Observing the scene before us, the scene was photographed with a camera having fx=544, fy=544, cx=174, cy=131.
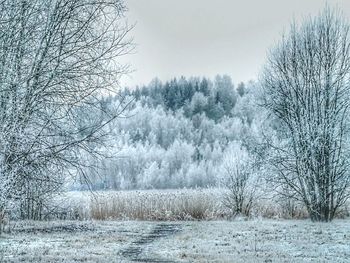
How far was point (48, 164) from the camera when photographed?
27.9 ft

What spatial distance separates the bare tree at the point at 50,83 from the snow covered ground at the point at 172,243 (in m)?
2.33

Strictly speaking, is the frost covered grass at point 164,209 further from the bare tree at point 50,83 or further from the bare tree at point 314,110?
the bare tree at point 50,83

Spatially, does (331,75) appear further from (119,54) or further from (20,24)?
(20,24)

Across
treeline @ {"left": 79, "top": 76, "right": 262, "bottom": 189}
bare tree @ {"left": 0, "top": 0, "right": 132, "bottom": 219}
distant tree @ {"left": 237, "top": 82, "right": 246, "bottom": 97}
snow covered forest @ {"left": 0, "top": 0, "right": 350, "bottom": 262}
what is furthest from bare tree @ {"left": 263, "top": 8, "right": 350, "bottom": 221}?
distant tree @ {"left": 237, "top": 82, "right": 246, "bottom": 97}

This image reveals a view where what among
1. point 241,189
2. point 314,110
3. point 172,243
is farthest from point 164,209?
point 172,243

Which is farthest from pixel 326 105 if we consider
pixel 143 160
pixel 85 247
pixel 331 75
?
pixel 143 160

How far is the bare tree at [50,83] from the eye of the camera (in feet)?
25.0

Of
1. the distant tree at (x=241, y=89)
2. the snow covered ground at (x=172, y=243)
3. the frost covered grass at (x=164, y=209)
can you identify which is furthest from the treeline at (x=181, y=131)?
the snow covered ground at (x=172, y=243)

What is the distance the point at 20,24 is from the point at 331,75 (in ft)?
53.6

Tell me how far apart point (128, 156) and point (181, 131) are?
9059cm

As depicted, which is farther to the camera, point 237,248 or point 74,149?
point 237,248

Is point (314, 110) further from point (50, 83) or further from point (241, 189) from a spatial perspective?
point (50, 83)

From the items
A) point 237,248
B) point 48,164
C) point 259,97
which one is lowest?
point 237,248

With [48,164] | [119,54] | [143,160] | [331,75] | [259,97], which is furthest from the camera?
[143,160]
